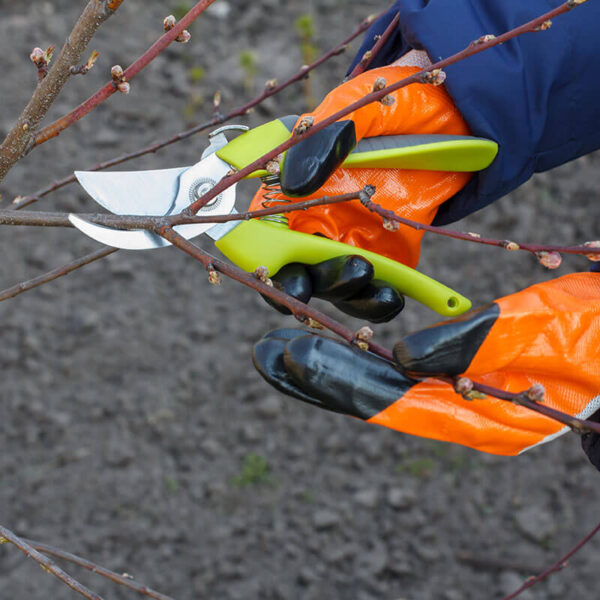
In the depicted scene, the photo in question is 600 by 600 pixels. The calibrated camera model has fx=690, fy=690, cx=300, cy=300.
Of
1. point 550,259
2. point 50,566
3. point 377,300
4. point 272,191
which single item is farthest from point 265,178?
point 50,566

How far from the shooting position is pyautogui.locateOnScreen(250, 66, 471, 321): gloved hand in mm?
1031

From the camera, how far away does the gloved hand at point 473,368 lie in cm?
90

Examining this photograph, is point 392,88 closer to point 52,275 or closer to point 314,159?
point 314,159

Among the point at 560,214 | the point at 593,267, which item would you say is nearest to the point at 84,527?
the point at 593,267

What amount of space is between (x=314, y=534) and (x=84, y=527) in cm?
66

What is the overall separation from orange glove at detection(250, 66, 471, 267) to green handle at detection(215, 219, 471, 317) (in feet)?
0.34

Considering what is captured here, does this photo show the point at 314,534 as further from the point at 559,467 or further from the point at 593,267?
the point at 593,267

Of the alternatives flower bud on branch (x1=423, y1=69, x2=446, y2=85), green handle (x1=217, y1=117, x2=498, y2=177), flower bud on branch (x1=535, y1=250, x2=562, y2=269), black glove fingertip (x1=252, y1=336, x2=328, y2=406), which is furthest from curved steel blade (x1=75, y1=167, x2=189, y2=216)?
flower bud on branch (x1=535, y1=250, x2=562, y2=269)

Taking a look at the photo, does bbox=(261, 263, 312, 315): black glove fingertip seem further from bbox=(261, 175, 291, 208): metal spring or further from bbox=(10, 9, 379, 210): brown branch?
bbox=(10, 9, 379, 210): brown branch

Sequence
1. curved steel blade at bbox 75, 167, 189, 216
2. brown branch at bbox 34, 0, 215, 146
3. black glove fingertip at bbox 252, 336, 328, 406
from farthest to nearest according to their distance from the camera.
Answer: curved steel blade at bbox 75, 167, 189, 216 → black glove fingertip at bbox 252, 336, 328, 406 → brown branch at bbox 34, 0, 215, 146

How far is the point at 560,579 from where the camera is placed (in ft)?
6.61

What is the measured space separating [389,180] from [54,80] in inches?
23.0

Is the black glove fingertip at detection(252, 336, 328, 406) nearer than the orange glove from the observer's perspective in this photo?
Yes

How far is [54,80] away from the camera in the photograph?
904 millimetres
